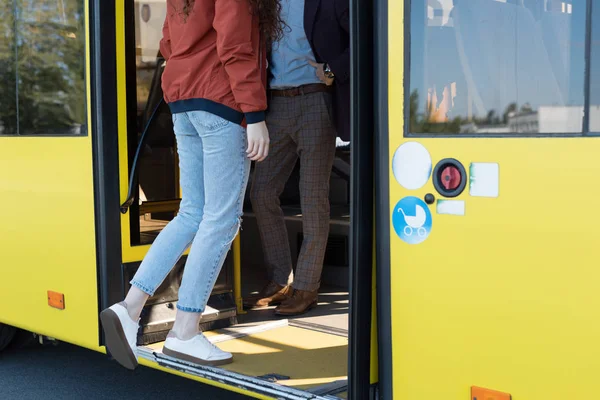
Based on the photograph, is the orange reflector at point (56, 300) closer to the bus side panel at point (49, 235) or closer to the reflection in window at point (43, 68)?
the bus side panel at point (49, 235)

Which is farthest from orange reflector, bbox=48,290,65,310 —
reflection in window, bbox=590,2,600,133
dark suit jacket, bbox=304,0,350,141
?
reflection in window, bbox=590,2,600,133

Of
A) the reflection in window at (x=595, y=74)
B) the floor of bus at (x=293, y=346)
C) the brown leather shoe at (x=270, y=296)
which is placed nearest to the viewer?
the reflection in window at (x=595, y=74)

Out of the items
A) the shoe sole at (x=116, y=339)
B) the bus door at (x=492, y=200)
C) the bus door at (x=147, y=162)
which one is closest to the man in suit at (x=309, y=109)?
the bus door at (x=147, y=162)

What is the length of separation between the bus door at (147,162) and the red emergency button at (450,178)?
A: 1.64 meters

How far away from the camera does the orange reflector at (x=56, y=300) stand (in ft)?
13.6

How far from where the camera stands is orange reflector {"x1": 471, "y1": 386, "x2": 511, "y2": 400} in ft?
8.55

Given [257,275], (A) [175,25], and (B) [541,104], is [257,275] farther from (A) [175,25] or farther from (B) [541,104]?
(B) [541,104]

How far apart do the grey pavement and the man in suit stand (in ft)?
2.19

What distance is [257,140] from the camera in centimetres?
328

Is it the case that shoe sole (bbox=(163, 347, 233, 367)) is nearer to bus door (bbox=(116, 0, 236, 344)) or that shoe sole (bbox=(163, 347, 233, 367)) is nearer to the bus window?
bus door (bbox=(116, 0, 236, 344))

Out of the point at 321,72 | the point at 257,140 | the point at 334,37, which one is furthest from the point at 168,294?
the point at 334,37

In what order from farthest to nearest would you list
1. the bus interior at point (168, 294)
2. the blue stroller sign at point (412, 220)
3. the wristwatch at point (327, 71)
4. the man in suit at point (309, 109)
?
the wristwatch at point (327, 71) < the man in suit at point (309, 109) < the bus interior at point (168, 294) < the blue stroller sign at point (412, 220)

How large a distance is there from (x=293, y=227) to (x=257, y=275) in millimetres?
500

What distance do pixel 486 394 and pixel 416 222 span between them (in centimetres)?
56
